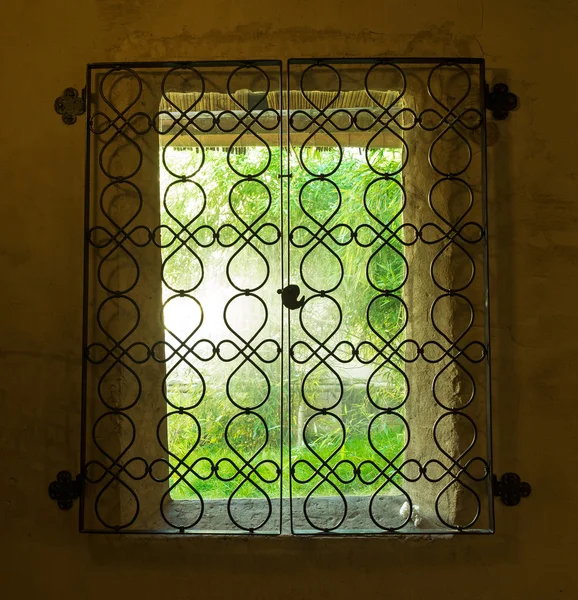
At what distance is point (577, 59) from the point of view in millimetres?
1196

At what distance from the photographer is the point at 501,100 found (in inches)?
46.3

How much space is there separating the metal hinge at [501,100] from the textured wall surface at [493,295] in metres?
0.03

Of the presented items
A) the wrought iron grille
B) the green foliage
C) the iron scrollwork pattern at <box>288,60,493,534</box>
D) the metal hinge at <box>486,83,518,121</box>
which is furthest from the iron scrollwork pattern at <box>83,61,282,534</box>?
the green foliage

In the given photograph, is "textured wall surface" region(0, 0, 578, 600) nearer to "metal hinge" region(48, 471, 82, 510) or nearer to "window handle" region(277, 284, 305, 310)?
"metal hinge" region(48, 471, 82, 510)

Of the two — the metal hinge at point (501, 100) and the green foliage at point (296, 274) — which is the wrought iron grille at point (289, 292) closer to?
the metal hinge at point (501, 100)

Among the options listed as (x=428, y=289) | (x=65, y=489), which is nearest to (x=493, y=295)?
(x=428, y=289)

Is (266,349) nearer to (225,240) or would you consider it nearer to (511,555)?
(225,240)

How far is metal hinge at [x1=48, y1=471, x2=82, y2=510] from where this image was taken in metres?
1.17

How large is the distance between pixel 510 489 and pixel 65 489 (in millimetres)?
961

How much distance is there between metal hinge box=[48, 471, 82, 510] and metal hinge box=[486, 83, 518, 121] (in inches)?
47.7

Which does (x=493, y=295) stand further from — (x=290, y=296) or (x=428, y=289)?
(x=290, y=296)

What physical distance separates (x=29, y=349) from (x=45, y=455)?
9.4 inches

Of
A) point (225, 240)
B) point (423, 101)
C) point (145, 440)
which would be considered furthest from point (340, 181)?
point (145, 440)

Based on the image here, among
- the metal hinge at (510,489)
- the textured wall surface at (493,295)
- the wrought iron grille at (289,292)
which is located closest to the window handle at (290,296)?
the wrought iron grille at (289,292)
